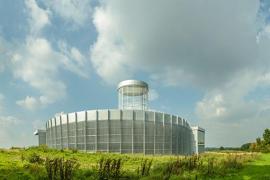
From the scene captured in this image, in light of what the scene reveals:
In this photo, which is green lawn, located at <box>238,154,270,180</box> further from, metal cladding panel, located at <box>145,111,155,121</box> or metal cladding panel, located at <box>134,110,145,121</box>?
metal cladding panel, located at <box>145,111,155,121</box>

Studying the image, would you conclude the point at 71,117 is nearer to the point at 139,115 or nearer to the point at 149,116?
the point at 139,115

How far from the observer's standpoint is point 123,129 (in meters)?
61.9

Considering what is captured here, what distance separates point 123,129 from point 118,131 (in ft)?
3.16

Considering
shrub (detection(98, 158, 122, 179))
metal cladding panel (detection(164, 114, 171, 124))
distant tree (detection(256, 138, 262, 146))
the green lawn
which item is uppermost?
metal cladding panel (detection(164, 114, 171, 124))

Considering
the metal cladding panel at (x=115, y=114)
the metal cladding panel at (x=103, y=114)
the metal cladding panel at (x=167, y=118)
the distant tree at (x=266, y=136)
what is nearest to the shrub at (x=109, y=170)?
the metal cladding panel at (x=115, y=114)

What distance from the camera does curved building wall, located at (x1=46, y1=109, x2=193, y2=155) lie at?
61.7m

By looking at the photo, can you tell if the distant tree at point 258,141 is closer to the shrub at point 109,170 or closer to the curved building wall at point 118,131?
the curved building wall at point 118,131

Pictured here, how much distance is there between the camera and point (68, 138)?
214ft

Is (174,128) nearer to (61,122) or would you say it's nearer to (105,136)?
(105,136)

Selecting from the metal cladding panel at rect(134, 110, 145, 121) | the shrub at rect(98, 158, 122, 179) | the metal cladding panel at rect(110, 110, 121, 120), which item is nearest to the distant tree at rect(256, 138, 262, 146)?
the metal cladding panel at rect(134, 110, 145, 121)

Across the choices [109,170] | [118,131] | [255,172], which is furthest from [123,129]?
[109,170]

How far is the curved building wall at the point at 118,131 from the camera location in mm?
61688

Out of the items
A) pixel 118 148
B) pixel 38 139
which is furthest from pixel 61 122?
pixel 38 139

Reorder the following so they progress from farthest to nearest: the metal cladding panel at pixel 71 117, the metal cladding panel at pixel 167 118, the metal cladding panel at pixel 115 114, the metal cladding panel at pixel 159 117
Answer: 1. the metal cladding panel at pixel 167 118
2. the metal cladding panel at pixel 159 117
3. the metal cladding panel at pixel 71 117
4. the metal cladding panel at pixel 115 114
